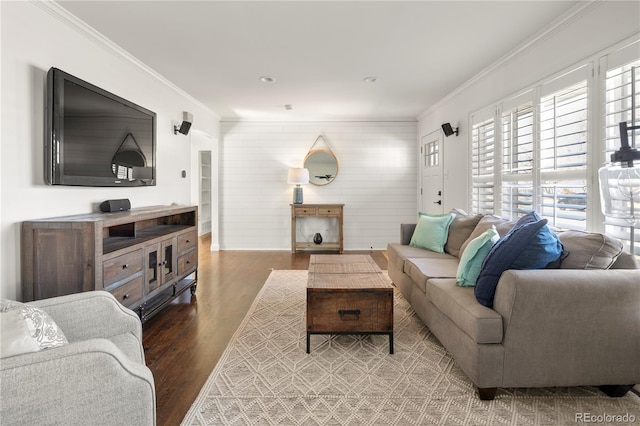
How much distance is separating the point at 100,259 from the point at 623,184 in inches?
117

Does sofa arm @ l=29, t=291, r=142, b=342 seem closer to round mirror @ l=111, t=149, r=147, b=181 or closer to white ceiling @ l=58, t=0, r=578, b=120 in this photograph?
round mirror @ l=111, t=149, r=147, b=181

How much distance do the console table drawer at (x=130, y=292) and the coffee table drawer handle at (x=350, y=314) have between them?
1.52 meters

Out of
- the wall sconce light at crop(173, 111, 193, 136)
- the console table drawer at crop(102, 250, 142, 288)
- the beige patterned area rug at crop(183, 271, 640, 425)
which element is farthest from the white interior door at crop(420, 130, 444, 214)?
the console table drawer at crop(102, 250, 142, 288)

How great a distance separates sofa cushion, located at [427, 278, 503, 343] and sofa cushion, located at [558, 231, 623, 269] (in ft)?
1.85

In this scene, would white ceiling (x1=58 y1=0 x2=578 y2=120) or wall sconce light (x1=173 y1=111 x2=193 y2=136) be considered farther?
wall sconce light (x1=173 y1=111 x2=193 y2=136)

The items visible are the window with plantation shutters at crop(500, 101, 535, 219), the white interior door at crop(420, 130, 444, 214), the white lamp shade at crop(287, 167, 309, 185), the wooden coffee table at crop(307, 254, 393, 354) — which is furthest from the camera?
the white lamp shade at crop(287, 167, 309, 185)

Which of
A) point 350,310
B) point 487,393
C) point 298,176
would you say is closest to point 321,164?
point 298,176

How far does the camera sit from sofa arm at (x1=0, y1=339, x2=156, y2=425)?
0.94m

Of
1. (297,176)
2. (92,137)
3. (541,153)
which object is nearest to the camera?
(92,137)

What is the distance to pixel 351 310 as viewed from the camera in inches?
89.8

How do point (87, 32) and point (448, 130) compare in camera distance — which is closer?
point (87, 32)

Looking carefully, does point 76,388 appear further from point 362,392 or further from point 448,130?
point 448,130

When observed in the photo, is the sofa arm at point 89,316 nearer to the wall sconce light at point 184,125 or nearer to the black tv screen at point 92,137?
the black tv screen at point 92,137

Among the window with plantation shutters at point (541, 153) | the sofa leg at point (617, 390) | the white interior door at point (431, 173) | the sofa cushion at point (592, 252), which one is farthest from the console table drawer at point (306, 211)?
the sofa leg at point (617, 390)
